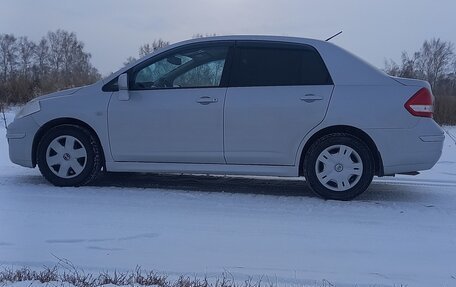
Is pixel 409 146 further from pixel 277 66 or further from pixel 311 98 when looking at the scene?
pixel 277 66

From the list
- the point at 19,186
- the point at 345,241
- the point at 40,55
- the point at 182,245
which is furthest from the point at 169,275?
the point at 40,55

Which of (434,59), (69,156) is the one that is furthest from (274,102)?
(434,59)

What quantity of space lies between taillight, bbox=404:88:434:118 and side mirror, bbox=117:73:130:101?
2964mm

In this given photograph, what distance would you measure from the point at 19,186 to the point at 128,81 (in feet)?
5.76

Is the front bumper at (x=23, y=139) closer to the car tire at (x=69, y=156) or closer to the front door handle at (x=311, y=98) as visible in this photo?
the car tire at (x=69, y=156)

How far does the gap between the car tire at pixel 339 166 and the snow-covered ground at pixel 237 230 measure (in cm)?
15

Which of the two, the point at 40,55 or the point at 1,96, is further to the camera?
the point at 40,55

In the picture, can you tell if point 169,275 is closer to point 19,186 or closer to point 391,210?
point 391,210

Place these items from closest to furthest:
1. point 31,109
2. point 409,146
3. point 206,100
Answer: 1. point 409,146
2. point 206,100
3. point 31,109

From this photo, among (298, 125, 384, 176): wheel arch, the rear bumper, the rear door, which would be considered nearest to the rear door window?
the rear door

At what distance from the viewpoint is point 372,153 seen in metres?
5.95

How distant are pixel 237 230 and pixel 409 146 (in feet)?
7.09

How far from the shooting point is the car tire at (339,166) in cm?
589

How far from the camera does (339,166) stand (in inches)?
235
